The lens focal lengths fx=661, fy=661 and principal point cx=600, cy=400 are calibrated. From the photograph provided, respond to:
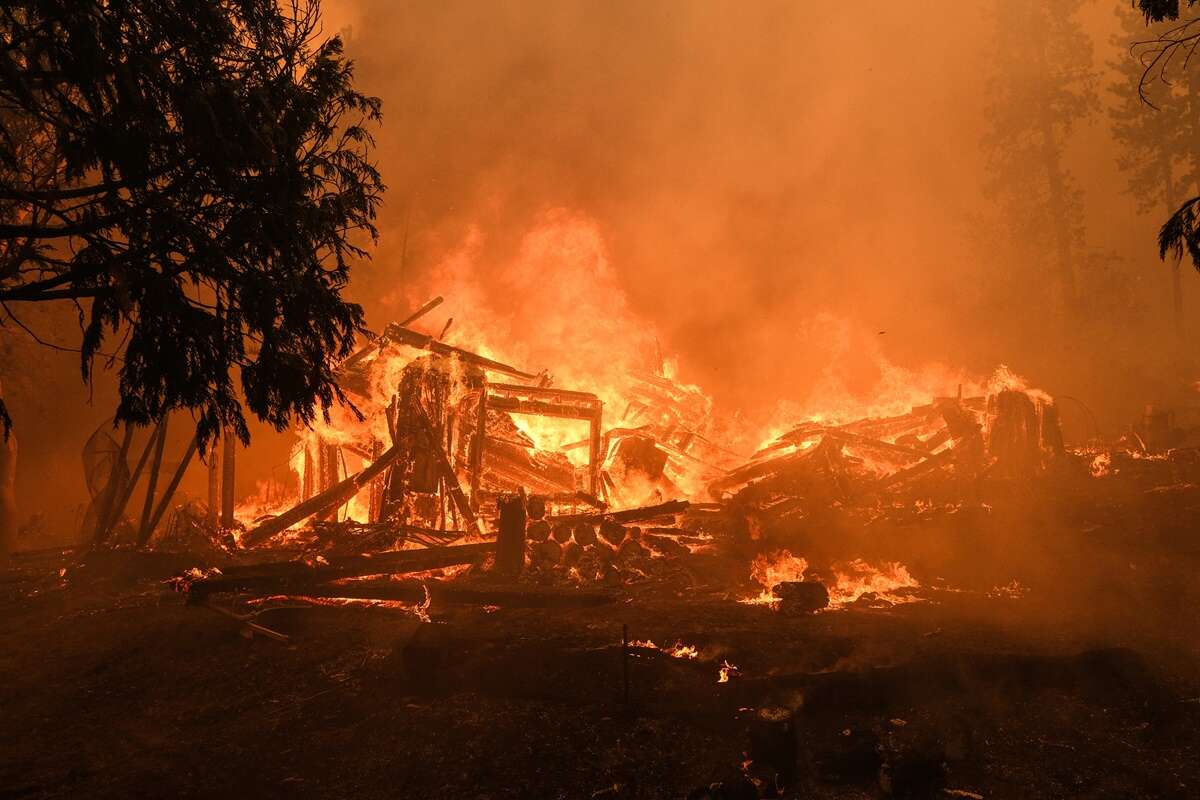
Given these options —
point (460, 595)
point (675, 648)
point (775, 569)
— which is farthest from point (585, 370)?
point (675, 648)

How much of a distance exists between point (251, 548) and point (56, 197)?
9.46 meters

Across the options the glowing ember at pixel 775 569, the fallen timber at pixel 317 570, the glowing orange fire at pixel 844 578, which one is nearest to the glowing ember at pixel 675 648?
the glowing orange fire at pixel 844 578

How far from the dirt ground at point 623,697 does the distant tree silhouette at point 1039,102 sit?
25833 mm

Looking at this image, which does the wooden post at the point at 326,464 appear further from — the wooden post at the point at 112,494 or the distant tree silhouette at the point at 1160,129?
the distant tree silhouette at the point at 1160,129

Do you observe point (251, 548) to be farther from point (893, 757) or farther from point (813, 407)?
point (813, 407)

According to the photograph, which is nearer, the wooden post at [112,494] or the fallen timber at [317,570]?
the fallen timber at [317,570]

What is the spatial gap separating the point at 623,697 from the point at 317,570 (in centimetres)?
515

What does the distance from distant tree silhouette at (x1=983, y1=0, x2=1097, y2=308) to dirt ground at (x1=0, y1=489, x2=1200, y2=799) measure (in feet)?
84.8

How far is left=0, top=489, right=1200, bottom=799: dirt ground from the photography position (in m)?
5.18

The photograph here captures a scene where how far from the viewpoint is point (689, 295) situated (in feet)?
97.3

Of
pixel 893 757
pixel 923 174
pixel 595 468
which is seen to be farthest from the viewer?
pixel 923 174

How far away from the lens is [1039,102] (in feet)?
98.0

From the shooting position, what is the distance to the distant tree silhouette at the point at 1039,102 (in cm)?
2989

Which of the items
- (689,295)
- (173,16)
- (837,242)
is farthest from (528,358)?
(173,16)
